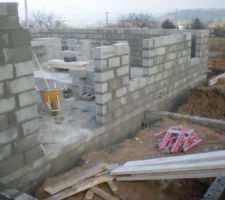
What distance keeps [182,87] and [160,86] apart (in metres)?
1.57

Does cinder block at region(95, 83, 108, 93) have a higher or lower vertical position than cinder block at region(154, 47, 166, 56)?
lower

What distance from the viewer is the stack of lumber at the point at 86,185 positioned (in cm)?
480

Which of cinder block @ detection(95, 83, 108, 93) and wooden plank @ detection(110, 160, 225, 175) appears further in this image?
cinder block @ detection(95, 83, 108, 93)

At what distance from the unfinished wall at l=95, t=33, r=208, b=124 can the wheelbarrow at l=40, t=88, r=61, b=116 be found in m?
0.95

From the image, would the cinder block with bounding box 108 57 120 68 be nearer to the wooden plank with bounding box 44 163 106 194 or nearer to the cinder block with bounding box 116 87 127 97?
the cinder block with bounding box 116 87 127 97

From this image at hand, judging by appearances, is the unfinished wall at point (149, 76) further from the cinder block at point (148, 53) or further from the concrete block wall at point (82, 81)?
the concrete block wall at point (82, 81)

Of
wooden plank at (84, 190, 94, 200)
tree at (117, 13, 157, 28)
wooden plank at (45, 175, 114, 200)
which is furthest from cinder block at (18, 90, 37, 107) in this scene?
tree at (117, 13, 157, 28)

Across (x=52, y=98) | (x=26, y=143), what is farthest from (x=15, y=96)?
(x=52, y=98)

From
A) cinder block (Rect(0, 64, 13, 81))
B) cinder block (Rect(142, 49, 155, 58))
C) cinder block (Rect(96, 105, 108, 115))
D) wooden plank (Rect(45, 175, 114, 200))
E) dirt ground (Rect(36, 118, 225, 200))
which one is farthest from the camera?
cinder block (Rect(142, 49, 155, 58))

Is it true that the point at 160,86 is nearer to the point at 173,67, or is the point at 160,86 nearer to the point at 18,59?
the point at 173,67

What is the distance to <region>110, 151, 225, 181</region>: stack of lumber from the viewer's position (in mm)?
4367

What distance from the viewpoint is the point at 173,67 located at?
897cm

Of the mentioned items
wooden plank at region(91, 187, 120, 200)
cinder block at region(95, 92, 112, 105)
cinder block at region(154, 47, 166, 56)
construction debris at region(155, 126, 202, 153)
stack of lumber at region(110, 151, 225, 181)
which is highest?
cinder block at region(154, 47, 166, 56)

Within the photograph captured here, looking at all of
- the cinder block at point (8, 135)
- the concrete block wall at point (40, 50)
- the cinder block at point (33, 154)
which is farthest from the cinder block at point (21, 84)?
the concrete block wall at point (40, 50)
